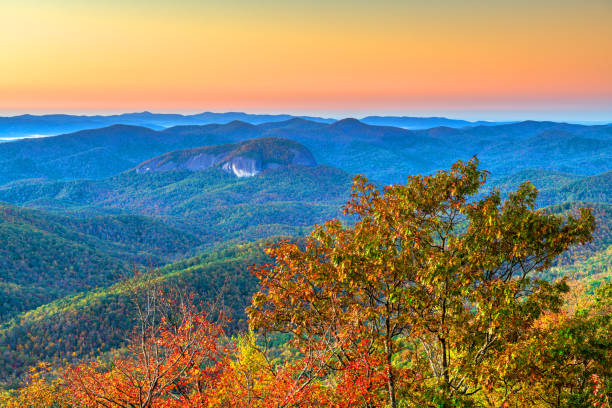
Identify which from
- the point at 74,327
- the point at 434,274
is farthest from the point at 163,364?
the point at 74,327

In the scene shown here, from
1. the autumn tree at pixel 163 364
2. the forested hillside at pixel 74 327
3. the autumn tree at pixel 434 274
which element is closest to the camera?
the autumn tree at pixel 434 274

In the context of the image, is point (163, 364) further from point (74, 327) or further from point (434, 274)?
point (74, 327)

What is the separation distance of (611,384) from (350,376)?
8777 millimetres

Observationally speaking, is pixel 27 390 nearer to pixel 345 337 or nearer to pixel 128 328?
pixel 345 337

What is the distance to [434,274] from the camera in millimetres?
11273

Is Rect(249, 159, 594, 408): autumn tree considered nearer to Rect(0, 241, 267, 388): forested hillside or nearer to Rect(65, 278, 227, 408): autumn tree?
Rect(65, 278, 227, 408): autumn tree

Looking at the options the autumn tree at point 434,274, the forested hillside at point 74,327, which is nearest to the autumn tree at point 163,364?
the autumn tree at point 434,274

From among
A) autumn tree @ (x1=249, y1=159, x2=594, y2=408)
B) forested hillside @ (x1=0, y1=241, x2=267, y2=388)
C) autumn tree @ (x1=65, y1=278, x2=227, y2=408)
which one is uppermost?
autumn tree @ (x1=249, y1=159, x2=594, y2=408)

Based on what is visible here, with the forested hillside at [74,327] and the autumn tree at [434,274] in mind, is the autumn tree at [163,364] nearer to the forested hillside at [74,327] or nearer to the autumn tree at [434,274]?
the autumn tree at [434,274]

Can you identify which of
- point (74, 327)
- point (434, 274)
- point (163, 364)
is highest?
point (434, 274)

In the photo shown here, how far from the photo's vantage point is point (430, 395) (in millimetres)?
12906

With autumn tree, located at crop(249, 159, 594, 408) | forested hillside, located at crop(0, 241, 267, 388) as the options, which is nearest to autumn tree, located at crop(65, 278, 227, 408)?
autumn tree, located at crop(249, 159, 594, 408)

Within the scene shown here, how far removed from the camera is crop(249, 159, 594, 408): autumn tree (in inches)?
442

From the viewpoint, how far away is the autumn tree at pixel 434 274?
11234mm
